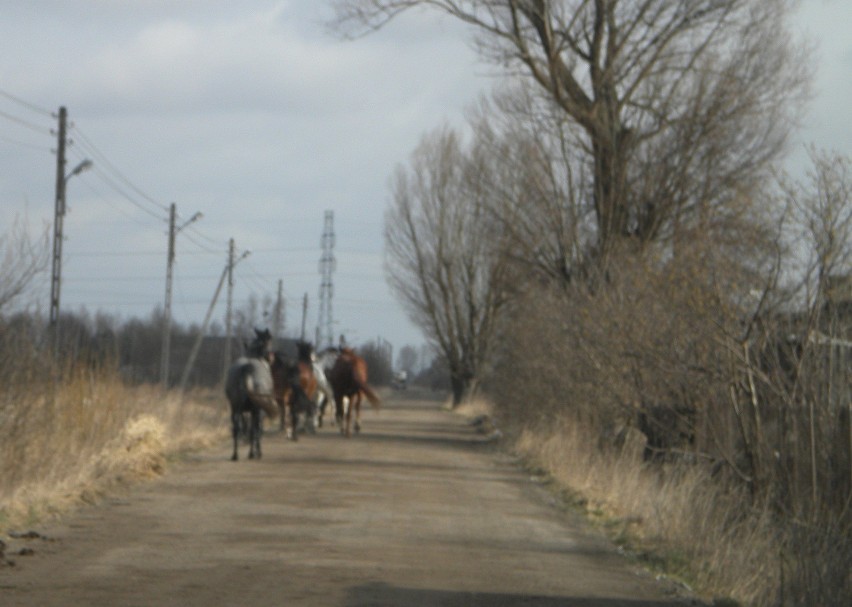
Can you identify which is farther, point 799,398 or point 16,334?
point 16,334

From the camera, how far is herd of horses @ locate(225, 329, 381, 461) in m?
23.5

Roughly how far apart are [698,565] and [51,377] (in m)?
8.42

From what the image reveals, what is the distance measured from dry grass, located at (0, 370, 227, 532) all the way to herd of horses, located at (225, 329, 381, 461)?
1.41m

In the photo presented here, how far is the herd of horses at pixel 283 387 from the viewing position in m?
23.5

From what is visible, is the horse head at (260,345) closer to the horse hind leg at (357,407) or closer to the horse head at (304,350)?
the horse head at (304,350)

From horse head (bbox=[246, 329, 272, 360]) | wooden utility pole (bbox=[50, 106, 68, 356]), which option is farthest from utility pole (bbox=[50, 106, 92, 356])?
horse head (bbox=[246, 329, 272, 360])

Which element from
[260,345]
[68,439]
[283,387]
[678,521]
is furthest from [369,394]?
[678,521]

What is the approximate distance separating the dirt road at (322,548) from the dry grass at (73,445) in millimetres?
418

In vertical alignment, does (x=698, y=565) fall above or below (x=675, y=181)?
below

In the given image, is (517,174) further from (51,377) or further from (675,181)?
(51,377)

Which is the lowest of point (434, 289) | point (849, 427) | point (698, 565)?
point (698, 565)

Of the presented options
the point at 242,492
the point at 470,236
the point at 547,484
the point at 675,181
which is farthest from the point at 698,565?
the point at 470,236

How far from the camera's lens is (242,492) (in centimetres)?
1830

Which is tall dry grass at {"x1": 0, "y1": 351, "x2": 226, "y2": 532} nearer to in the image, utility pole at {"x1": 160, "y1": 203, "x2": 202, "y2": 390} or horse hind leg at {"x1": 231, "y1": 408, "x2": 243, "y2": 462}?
horse hind leg at {"x1": 231, "y1": 408, "x2": 243, "y2": 462}
